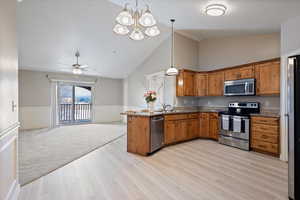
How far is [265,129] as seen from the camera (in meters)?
3.90

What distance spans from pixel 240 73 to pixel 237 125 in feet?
5.00

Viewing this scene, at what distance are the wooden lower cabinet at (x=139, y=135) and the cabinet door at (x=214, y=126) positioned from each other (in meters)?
2.47

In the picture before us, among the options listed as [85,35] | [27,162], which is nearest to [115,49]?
[85,35]

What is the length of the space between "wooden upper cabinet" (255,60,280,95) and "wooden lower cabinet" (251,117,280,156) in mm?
764

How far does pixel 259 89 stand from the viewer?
14.3ft

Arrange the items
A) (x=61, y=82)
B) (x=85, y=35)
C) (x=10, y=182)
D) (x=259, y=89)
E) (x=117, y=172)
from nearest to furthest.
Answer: (x=10, y=182) < (x=117, y=172) < (x=259, y=89) < (x=85, y=35) < (x=61, y=82)

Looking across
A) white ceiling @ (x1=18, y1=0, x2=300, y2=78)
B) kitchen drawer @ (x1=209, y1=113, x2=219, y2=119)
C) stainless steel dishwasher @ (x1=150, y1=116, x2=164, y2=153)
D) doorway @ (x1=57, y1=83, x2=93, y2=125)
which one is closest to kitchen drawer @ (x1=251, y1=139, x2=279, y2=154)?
Answer: kitchen drawer @ (x1=209, y1=113, x2=219, y2=119)

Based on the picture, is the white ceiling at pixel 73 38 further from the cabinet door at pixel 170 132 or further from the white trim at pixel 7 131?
the white trim at pixel 7 131

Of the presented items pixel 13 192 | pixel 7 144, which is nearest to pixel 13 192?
pixel 13 192

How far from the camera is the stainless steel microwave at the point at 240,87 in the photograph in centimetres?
446

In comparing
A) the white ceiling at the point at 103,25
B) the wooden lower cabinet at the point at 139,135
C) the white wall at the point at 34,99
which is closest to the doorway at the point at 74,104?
the white wall at the point at 34,99

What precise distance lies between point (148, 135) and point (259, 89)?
3187 mm

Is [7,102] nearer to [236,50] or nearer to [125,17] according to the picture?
[125,17]

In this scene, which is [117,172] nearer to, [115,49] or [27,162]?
[27,162]
